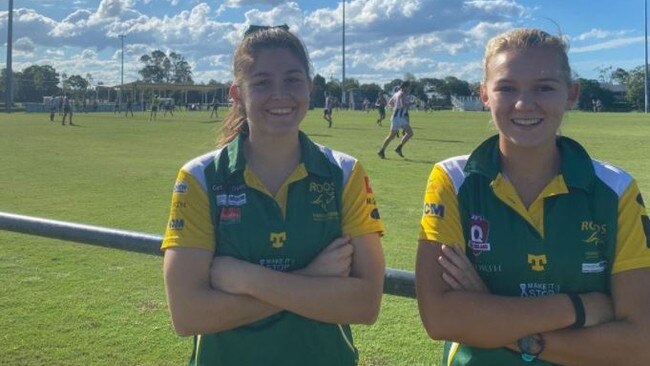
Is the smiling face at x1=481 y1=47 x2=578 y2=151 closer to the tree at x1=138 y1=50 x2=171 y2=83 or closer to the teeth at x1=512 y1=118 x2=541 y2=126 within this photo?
the teeth at x1=512 y1=118 x2=541 y2=126

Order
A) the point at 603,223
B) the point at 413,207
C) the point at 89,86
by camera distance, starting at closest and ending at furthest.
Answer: the point at 603,223 < the point at 413,207 < the point at 89,86

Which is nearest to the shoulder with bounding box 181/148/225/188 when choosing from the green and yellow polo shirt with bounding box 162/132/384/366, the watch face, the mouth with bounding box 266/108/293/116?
the green and yellow polo shirt with bounding box 162/132/384/366

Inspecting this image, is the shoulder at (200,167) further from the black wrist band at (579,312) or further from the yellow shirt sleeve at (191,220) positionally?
the black wrist band at (579,312)

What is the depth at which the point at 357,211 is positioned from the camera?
270cm

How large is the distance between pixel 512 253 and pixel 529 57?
2.21ft

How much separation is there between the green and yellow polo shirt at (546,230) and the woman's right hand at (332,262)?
280mm

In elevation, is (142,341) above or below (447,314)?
below

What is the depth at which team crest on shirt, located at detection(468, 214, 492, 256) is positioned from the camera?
2.49 meters

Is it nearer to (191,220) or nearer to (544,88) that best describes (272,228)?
(191,220)

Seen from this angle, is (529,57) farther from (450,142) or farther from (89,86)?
(89,86)

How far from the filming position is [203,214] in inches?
105

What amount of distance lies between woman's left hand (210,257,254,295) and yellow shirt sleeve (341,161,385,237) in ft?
1.31

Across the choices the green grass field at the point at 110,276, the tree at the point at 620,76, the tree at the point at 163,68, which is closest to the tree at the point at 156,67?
the tree at the point at 163,68

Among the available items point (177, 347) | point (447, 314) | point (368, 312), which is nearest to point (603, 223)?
point (447, 314)
